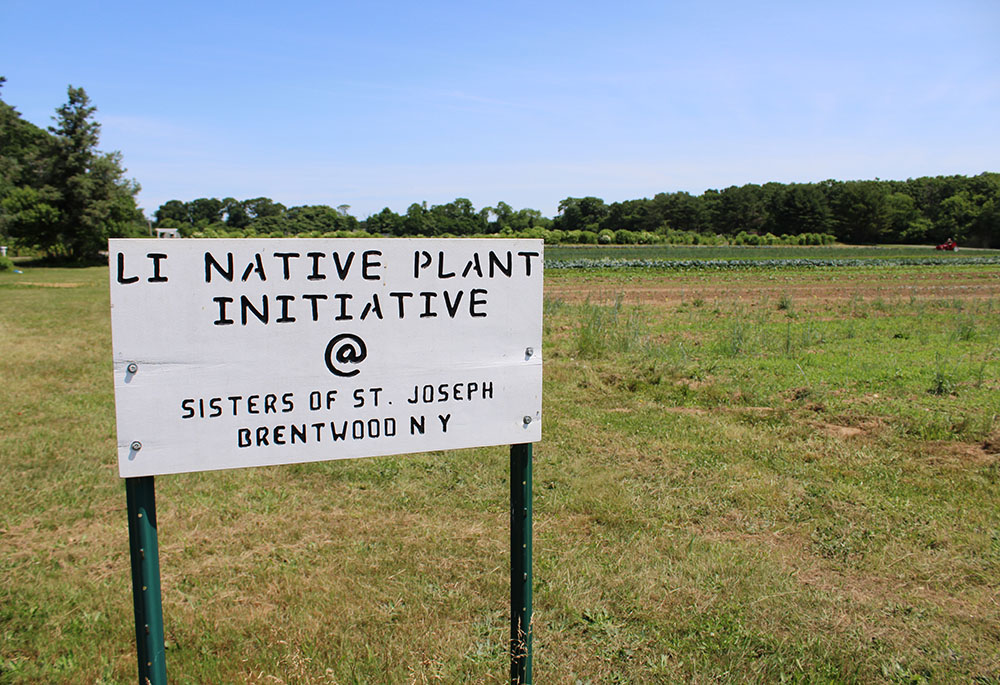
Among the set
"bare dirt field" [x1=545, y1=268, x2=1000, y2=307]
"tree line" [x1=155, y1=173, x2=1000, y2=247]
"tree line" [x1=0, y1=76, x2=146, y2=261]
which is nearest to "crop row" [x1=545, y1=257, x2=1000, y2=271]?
"bare dirt field" [x1=545, y1=268, x2=1000, y2=307]

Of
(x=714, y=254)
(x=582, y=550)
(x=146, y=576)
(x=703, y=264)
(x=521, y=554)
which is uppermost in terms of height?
(x=714, y=254)

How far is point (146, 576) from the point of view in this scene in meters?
1.93

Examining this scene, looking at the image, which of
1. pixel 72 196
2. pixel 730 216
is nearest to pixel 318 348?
pixel 72 196

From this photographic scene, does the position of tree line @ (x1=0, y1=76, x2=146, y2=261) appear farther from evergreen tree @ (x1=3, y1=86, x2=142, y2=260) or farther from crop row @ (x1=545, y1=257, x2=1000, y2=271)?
crop row @ (x1=545, y1=257, x2=1000, y2=271)

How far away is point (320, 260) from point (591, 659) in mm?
2012

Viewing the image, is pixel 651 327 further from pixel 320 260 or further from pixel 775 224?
pixel 775 224

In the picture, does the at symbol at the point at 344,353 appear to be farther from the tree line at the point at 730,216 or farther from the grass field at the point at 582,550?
the tree line at the point at 730,216

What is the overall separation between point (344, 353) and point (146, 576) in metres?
0.84

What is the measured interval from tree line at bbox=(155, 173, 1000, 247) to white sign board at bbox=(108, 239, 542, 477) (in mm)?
55300

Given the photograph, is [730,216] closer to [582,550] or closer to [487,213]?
[487,213]

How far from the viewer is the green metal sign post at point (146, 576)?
75.0 inches

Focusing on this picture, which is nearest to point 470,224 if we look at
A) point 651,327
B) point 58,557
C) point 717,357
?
point 651,327

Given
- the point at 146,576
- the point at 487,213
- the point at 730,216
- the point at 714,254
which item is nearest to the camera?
the point at 146,576

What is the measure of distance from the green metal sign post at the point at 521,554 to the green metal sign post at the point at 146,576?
110 cm
